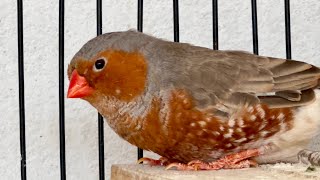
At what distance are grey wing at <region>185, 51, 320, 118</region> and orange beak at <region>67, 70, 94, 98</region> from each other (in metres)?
0.21

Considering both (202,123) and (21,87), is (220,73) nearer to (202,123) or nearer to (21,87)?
(202,123)

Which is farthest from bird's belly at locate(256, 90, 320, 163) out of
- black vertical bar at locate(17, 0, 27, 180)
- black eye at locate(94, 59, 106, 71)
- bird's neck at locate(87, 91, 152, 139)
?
black vertical bar at locate(17, 0, 27, 180)

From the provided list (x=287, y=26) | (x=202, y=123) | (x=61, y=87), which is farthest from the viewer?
(x=287, y=26)

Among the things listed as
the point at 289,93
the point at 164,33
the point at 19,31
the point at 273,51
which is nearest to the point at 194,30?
the point at 164,33

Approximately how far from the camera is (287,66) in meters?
1.67

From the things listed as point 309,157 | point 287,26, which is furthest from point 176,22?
point 309,157

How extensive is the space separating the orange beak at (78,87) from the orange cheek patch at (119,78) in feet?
0.07

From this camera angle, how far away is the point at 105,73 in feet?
5.32

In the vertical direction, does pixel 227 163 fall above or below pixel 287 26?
below

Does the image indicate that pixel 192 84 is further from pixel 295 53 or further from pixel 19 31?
pixel 295 53

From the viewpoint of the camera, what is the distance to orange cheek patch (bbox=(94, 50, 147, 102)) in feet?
5.31

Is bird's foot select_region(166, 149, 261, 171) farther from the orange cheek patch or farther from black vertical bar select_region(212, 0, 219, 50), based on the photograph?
black vertical bar select_region(212, 0, 219, 50)

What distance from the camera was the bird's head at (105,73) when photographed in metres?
1.62

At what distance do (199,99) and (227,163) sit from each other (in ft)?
0.49
